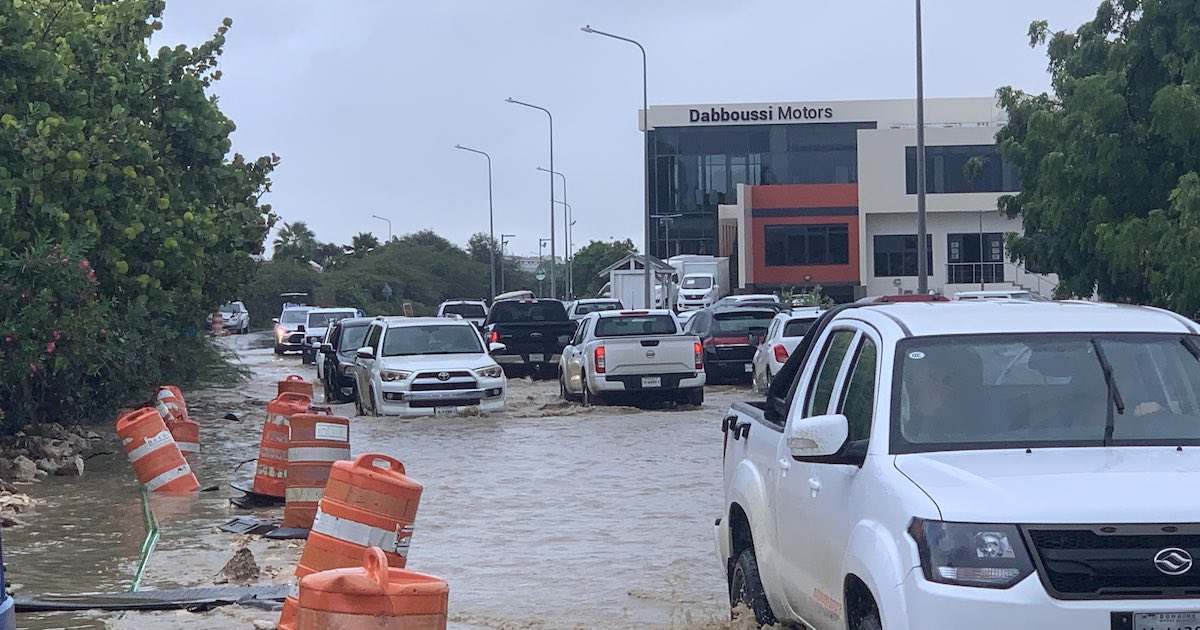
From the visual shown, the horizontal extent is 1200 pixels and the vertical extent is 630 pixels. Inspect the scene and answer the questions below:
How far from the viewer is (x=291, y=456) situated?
490 inches

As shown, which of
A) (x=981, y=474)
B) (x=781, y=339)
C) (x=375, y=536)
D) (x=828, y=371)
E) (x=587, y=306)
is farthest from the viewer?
(x=587, y=306)

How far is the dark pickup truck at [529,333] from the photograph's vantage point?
3447 centimetres

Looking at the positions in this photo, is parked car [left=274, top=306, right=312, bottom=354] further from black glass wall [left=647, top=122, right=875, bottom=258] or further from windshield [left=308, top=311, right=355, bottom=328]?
black glass wall [left=647, top=122, right=875, bottom=258]

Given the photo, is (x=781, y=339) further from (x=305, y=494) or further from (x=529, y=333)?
(x=305, y=494)

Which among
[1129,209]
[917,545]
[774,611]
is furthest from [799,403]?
[1129,209]

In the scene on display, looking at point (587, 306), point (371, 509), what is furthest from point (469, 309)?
point (371, 509)

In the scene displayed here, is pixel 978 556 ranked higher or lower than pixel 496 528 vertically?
higher

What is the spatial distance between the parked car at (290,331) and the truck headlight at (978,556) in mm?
46923

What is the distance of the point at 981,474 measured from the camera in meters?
5.36

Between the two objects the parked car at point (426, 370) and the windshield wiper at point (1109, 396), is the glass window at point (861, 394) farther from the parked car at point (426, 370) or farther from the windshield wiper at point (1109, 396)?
the parked car at point (426, 370)

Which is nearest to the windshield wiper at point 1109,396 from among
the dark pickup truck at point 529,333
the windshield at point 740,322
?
the windshield at point 740,322

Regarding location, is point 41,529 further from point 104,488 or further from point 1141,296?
point 1141,296

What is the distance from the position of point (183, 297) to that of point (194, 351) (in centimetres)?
1065

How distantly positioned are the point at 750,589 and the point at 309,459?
5.86 meters
